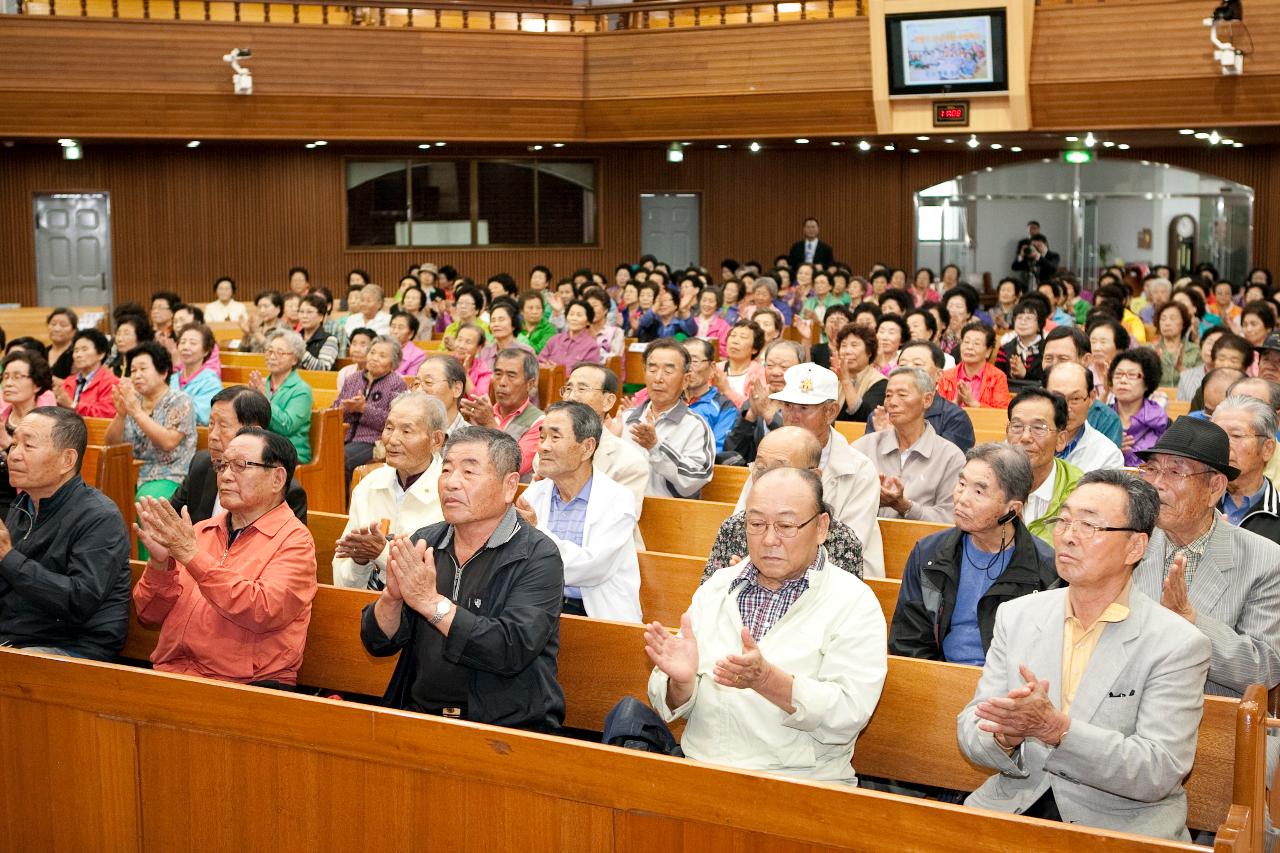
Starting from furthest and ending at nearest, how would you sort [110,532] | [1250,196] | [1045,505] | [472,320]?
[1250,196] < [472,320] < [1045,505] < [110,532]

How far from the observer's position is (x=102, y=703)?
126 inches

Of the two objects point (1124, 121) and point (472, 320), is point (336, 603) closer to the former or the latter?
point (472, 320)

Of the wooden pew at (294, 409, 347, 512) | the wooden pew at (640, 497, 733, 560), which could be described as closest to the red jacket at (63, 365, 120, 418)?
the wooden pew at (294, 409, 347, 512)

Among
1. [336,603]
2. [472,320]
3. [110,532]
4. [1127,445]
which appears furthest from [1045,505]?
[472,320]

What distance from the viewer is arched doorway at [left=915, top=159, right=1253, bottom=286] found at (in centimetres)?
1694

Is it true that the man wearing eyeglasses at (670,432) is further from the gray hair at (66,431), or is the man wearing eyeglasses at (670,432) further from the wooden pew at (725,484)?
the gray hair at (66,431)

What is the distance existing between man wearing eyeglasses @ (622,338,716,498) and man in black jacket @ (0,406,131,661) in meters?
2.15

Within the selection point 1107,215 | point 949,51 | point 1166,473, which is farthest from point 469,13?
point 1166,473

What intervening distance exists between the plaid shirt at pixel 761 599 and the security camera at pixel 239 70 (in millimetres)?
11910

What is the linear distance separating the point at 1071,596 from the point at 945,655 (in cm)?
70

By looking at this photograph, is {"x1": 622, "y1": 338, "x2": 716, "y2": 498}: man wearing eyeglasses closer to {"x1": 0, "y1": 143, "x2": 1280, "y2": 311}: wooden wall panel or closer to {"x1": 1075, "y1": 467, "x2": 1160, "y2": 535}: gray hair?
Result: {"x1": 1075, "y1": 467, "x2": 1160, "y2": 535}: gray hair

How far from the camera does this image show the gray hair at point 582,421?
431 centimetres

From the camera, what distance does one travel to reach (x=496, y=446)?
3.52 metres

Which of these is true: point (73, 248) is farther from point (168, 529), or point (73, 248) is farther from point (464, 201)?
point (168, 529)
